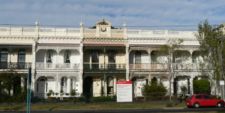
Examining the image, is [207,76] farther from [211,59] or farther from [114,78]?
[114,78]

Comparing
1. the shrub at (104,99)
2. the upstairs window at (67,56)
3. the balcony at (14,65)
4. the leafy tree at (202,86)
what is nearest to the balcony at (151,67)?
the leafy tree at (202,86)

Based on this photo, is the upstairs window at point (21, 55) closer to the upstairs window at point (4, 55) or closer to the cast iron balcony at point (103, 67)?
the upstairs window at point (4, 55)

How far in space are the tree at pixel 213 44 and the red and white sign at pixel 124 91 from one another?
987 centimetres

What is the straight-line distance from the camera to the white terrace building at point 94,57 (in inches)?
2185

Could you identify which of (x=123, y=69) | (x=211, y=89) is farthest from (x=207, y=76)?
(x=123, y=69)

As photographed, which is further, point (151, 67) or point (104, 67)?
point (151, 67)

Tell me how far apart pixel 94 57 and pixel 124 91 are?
8468 millimetres

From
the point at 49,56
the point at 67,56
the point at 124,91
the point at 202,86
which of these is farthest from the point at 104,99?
the point at 202,86

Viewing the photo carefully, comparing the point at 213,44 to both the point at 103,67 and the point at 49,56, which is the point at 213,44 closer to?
the point at 103,67

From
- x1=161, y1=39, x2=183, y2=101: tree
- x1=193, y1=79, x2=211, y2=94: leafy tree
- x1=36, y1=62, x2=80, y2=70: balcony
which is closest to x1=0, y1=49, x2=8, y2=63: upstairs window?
x1=36, y1=62, x2=80, y2=70: balcony

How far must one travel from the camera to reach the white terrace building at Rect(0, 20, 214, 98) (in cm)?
5550

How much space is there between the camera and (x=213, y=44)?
51.1m

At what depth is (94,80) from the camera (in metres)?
58.5

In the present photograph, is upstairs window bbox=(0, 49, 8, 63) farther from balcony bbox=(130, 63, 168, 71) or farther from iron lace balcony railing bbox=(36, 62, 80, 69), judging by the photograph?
balcony bbox=(130, 63, 168, 71)
